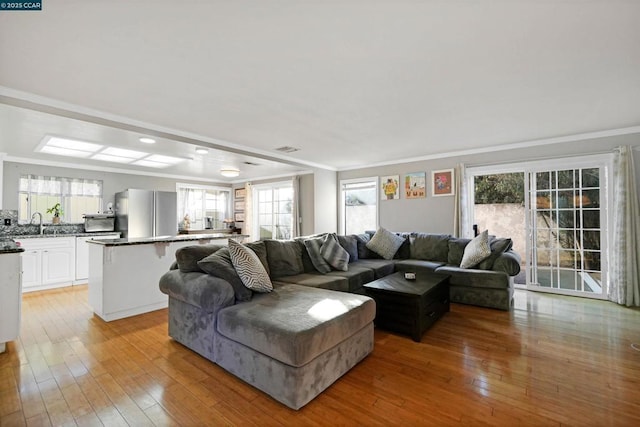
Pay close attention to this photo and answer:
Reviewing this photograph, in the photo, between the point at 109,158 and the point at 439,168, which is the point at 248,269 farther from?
the point at 109,158

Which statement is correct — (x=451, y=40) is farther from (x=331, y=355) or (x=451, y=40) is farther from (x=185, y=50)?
(x=331, y=355)

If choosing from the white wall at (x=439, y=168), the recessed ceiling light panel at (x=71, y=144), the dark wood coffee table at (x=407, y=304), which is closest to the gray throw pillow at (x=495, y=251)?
the dark wood coffee table at (x=407, y=304)

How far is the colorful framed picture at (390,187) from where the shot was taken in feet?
19.3

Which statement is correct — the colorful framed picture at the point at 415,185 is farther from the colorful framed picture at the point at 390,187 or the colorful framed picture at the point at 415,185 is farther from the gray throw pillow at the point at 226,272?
the gray throw pillow at the point at 226,272

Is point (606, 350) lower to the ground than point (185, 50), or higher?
lower

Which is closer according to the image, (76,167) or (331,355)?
(331,355)

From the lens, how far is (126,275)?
347 cm

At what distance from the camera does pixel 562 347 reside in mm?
2564

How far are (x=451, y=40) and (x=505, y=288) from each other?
10.0 feet

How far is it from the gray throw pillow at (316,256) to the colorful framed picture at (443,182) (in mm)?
2749

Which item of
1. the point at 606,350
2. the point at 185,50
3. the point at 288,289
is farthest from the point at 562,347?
the point at 185,50

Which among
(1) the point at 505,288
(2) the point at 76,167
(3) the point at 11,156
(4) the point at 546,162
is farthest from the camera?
(2) the point at 76,167

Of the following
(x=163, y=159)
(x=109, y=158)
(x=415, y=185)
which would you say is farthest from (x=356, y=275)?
(x=109, y=158)

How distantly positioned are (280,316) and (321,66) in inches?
75.8
